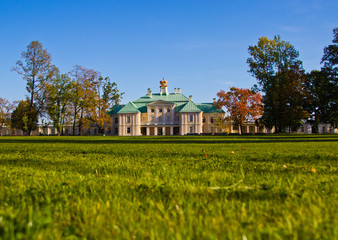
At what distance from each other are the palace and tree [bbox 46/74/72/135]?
18.1 m

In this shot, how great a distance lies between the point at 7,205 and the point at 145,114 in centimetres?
6754

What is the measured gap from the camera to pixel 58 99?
49.7m

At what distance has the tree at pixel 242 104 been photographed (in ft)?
150

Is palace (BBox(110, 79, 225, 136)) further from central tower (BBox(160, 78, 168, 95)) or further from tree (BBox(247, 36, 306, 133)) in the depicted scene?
tree (BBox(247, 36, 306, 133))

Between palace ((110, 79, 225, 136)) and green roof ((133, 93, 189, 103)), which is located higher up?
green roof ((133, 93, 189, 103))

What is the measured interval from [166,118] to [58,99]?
1093 inches

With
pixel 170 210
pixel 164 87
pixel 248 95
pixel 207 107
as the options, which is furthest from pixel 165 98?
pixel 170 210

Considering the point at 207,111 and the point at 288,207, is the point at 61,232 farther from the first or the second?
the point at 207,111

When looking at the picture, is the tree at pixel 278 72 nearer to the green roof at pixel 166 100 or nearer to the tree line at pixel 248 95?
the tree line at pixel 248 95

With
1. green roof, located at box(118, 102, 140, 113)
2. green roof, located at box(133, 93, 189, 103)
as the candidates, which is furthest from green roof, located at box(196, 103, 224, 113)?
green roof, located at box(118, 102, 140, 113)

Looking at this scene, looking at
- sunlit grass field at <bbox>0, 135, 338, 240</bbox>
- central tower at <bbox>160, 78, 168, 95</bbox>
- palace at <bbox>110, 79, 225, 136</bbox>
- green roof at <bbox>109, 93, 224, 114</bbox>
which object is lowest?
sunlit grass field at <bbox>0, 135, 338, 240</bbox>

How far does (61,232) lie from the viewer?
1.56 meters

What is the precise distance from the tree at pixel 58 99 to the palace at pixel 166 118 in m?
18.1

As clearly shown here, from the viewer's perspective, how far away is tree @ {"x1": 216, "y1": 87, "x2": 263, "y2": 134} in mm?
45625
